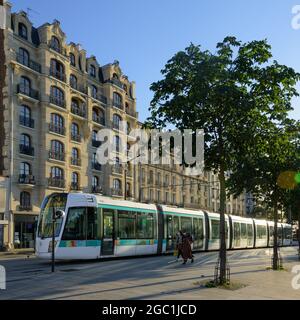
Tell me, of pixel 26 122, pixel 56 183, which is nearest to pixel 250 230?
pixel 56 183

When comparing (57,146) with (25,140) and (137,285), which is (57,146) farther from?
(137,285)

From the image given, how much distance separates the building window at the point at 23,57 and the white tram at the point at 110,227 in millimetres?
22486

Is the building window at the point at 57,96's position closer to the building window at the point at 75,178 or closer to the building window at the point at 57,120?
the building window at the point at 57,120

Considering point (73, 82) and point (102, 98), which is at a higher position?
point (73, 82)

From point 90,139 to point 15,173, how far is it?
12603 millimetres

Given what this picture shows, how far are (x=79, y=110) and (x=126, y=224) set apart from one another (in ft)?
92.0

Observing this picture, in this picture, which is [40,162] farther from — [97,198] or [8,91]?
[97,198]

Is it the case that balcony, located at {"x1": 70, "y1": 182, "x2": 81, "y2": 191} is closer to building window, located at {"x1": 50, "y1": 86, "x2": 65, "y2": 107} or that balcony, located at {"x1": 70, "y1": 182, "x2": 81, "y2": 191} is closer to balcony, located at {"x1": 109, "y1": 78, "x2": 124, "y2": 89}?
building window, located at {"x1": 50, "y1": 86, "x2": 65, "y2": 107}

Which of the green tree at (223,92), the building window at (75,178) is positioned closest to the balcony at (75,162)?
the building window at (75,178)

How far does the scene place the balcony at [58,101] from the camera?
4578cm

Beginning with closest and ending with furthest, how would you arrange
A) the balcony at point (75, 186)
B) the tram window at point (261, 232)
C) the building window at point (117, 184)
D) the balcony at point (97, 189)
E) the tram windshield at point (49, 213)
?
1. the tram windshield at point (49, 213)
2. the tram window at point (261, 232)
3. the balcony at point (75, 186)
4. the balcony at point (97, 189)
5. the building window at point (117, 184)

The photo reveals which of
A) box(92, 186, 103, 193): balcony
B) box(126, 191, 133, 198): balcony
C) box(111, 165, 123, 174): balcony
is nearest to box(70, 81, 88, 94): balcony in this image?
box(111, 165, 123, 174): balcony

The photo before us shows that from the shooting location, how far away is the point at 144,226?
26.9 meters

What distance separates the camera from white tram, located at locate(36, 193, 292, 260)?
853 inches
